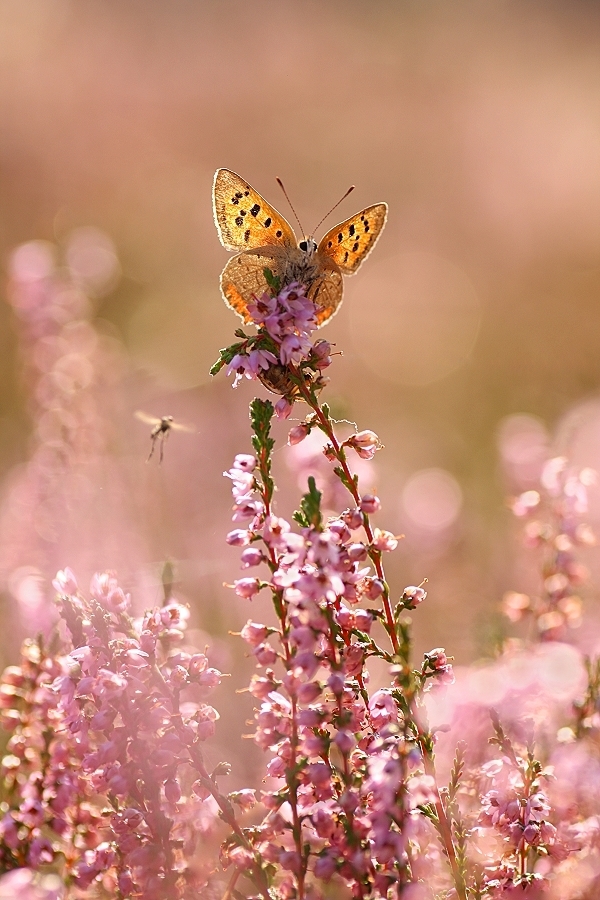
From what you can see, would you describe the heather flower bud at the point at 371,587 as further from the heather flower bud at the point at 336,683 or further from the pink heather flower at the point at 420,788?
the pink heather flower at the point at 420,788

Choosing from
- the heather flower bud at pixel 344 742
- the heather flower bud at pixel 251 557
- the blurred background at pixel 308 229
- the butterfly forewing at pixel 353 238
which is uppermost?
the blurred background at pixel 308 229

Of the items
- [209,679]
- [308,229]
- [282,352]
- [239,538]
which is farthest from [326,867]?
[308,229]

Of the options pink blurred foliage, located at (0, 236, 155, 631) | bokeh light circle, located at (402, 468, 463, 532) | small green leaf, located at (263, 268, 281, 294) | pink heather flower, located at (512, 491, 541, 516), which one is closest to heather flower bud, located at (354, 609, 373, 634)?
small green leaf, located at (263, 268, 281, 294)

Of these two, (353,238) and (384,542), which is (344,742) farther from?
(353,238)

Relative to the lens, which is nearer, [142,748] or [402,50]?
[142,748]

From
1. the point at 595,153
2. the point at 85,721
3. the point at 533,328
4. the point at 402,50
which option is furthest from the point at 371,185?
the point at 85,721

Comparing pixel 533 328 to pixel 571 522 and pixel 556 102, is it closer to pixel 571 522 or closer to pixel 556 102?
pixel 571 522

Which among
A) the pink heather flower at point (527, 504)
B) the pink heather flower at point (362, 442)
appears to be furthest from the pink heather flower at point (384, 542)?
the pink heather flower at point (527, 504)
